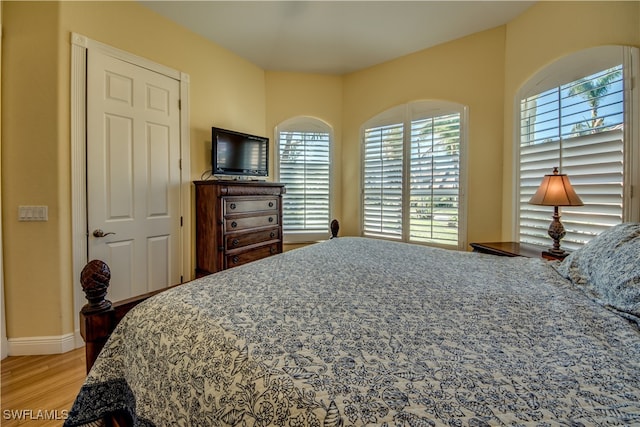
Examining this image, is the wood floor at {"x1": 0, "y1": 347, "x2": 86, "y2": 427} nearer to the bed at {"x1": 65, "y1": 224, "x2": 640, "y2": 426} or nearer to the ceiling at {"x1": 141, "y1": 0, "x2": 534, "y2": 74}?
the bed at {"x1": 65, "y1": 224, "x2": 640, "y2": 426}

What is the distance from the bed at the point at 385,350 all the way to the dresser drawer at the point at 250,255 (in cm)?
166

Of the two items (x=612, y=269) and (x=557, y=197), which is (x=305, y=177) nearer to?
(x=557, y=197)

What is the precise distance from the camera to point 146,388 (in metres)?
0.90

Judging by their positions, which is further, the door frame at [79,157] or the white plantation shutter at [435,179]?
the white plantation shutter at [435,179]

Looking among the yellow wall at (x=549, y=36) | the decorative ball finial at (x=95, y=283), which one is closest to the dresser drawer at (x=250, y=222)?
the decorative ball finial at (x=95, y=283)

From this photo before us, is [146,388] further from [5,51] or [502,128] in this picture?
[502,128]

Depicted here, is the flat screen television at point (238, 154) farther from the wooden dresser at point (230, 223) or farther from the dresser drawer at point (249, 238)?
the dresser drawer at point (249, 238)

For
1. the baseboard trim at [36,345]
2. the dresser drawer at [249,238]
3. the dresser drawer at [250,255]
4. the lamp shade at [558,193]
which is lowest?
the baseboard trim at [36,345]

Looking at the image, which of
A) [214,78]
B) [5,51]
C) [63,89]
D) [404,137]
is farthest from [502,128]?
[5,51]

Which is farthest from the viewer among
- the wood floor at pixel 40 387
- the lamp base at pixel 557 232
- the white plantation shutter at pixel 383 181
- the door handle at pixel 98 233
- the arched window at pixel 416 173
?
the white plantation shutter at pixel 383 181

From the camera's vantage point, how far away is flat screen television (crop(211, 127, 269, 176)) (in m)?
3.09

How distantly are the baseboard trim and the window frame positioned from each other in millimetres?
2404

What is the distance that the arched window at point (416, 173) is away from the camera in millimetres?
3238

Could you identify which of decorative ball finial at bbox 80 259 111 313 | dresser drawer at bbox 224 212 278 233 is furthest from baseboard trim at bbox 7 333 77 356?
decorative ball finial at bbox 80 259 111 313
